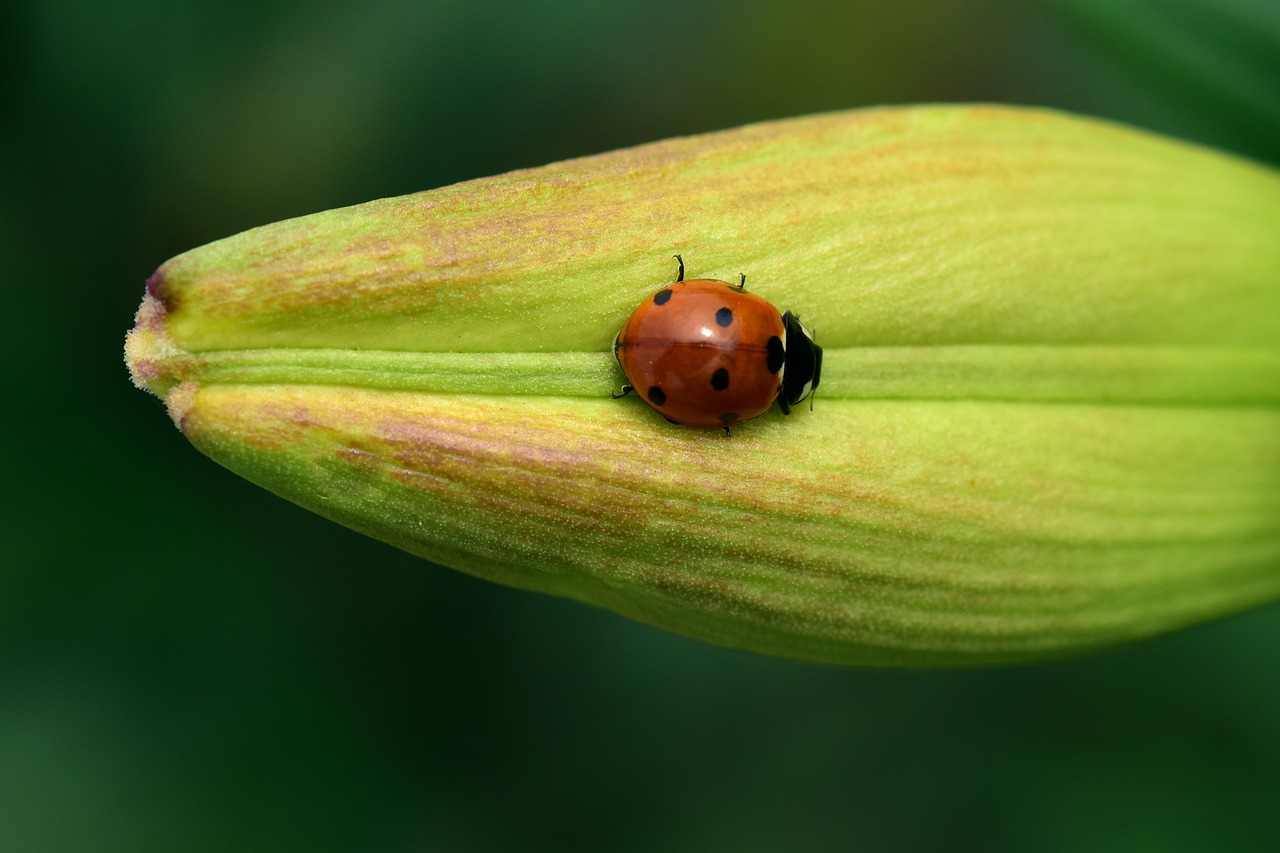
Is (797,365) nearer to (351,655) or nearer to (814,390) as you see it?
(814,390)

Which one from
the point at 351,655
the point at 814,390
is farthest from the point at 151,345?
the point at 351,655

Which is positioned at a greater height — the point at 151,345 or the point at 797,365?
the point at 797,365

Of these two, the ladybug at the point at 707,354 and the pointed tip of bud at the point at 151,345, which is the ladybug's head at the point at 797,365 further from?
the pointed tip of bud at the point at 151,345

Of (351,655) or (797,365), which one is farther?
(351,655)

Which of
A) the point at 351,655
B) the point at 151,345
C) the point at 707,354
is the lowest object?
the point at 151,345

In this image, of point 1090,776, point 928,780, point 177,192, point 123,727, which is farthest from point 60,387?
point 1090,776

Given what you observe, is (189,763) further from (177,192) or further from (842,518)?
(842,518)

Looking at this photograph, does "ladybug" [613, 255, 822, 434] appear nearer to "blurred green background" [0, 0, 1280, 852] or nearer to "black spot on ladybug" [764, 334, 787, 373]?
"black spot on ladybug" [764, 334, 787, 373]
